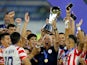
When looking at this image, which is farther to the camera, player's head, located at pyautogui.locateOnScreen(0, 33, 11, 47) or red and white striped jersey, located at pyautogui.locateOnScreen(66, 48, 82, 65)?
player's head, located at pyautogui.locateOnScreen(0, 33, 11, 47)

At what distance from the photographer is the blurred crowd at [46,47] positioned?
26.2 feet

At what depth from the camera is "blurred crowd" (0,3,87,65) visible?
26.2 ft

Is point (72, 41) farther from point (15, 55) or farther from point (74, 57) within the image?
point (15, 55)

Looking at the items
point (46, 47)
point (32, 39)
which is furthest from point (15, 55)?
point (32, 39)

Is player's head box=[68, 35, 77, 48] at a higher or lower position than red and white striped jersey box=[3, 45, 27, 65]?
higher

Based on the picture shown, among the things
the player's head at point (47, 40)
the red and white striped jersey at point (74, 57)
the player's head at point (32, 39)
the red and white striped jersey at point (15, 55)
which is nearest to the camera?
the red and white striped jersey at point (15, 55)

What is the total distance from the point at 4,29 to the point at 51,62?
1375 millimetres

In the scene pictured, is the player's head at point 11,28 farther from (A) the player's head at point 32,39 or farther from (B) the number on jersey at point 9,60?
(B) the number on jersey at point 9,60

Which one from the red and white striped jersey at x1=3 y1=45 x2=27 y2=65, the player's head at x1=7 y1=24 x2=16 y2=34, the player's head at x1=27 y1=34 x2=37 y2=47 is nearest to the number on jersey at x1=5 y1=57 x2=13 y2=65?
the red and white striped jersey at x1=3 y1=45 x2=27 y2=65

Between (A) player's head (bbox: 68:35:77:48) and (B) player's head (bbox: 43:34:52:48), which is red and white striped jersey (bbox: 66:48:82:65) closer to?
(A) player's head (bbox: 68:35:77:48)

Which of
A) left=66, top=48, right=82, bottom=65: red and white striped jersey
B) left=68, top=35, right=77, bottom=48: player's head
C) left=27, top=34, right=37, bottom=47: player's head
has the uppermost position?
left=68, top=35, right=77, bottom=48: player's head

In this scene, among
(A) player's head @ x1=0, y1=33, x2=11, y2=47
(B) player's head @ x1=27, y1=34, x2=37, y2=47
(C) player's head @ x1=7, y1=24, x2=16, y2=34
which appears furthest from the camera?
(C) player's head @ x1=7, y1=24, x2=16, y2=34

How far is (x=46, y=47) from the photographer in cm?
904

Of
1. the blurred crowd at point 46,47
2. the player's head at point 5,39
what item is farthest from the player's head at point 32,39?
the player's head at point 5,39
